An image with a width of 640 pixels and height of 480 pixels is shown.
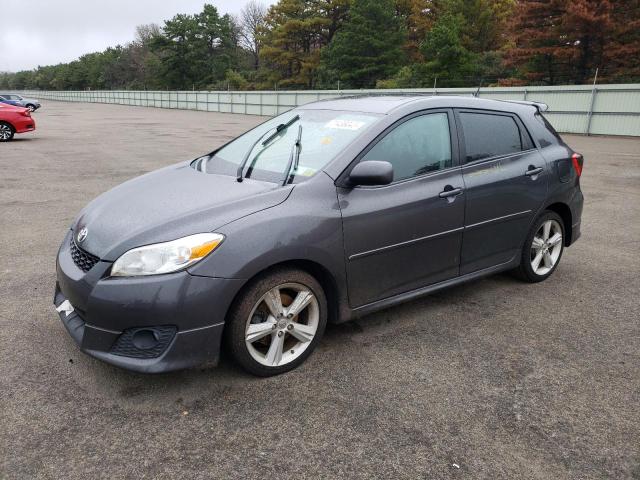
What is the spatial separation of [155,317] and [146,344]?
6.8 inches

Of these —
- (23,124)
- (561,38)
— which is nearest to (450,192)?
(23,124)

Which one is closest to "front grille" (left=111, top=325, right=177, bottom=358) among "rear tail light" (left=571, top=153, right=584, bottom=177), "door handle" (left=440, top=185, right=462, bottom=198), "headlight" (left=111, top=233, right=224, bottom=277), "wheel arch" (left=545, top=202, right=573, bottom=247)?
"headlight" (left=111, top=233, right=224, bottom=277)

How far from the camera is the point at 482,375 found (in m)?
3.13

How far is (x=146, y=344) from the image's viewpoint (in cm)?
271

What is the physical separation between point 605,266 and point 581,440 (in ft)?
10.2

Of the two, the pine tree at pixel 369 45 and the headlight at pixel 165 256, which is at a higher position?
the pine tree at pixel 369 45

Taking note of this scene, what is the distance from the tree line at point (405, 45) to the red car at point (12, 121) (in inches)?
730

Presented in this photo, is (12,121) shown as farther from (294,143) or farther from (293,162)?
(293,162)

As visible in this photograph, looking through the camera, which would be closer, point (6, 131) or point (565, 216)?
point (565, 216)

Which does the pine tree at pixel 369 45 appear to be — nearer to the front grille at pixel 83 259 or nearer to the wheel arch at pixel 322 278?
the wheel arch at pixel 322 278

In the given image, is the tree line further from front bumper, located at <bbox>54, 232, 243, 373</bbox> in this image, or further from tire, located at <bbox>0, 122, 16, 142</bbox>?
front bumper, located at <bbox>54, 232, 243, 373</bbox>

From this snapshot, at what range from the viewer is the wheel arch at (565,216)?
15.3 ft

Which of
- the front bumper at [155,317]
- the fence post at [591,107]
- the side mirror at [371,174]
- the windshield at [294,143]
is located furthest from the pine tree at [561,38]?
the front bumper at [155,317]

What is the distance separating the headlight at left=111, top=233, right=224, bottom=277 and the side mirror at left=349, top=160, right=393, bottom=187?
91 centimetres
